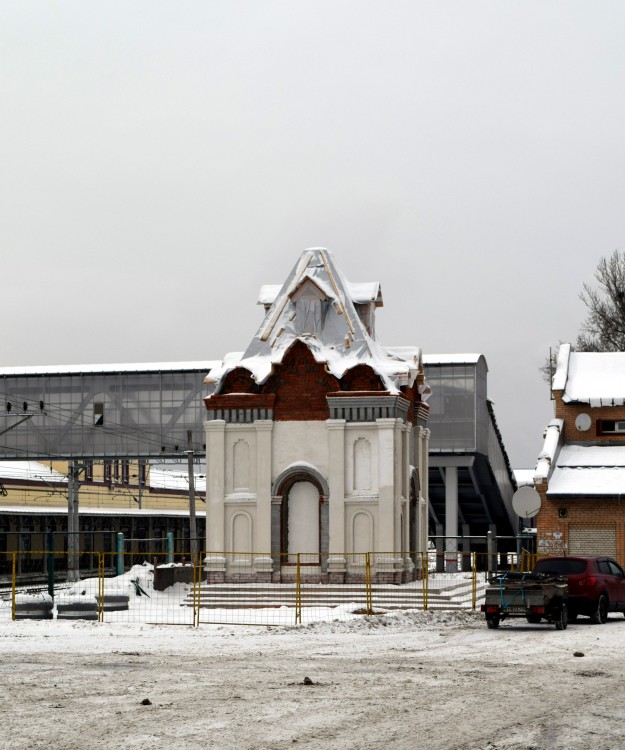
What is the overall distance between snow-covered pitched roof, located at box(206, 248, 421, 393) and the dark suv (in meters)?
7.38

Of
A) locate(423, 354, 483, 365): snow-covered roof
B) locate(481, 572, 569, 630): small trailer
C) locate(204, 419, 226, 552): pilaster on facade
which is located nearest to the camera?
locate(481, 572, 569, 630): small trailer

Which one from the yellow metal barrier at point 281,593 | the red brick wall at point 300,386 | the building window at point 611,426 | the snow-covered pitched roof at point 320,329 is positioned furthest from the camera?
the building window at point 611,426

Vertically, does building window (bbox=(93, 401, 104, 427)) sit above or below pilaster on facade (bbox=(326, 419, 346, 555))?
above

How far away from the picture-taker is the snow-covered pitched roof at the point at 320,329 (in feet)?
109

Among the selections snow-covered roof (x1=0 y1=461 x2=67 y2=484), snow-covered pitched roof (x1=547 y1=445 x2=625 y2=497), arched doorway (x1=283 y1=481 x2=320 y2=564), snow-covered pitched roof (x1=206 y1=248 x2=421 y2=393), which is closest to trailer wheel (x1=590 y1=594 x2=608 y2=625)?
arched doorway (x1=283 y1=481 x2=320 y2=564)

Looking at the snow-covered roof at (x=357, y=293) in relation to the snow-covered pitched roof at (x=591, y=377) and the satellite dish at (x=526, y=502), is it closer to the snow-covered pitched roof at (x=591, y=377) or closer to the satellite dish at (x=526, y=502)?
the satellite dish at (x=526, y=502)

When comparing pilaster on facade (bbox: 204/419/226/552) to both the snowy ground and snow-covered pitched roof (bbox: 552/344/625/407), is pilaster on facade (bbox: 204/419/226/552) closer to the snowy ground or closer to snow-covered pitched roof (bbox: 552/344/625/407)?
the snowy ground

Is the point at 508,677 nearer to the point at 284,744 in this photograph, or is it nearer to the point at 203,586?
the point at 284,744

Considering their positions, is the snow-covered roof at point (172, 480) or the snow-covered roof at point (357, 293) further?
the snow-covered roof at point (172, 480)

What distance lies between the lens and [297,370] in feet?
108

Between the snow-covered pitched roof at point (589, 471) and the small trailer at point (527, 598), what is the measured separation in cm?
1811

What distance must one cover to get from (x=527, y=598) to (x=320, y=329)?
11691 mm

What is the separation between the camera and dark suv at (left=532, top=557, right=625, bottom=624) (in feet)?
88.3

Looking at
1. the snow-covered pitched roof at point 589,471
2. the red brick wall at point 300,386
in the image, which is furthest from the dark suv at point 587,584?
the snow-covered pitched roof at point 589,471
